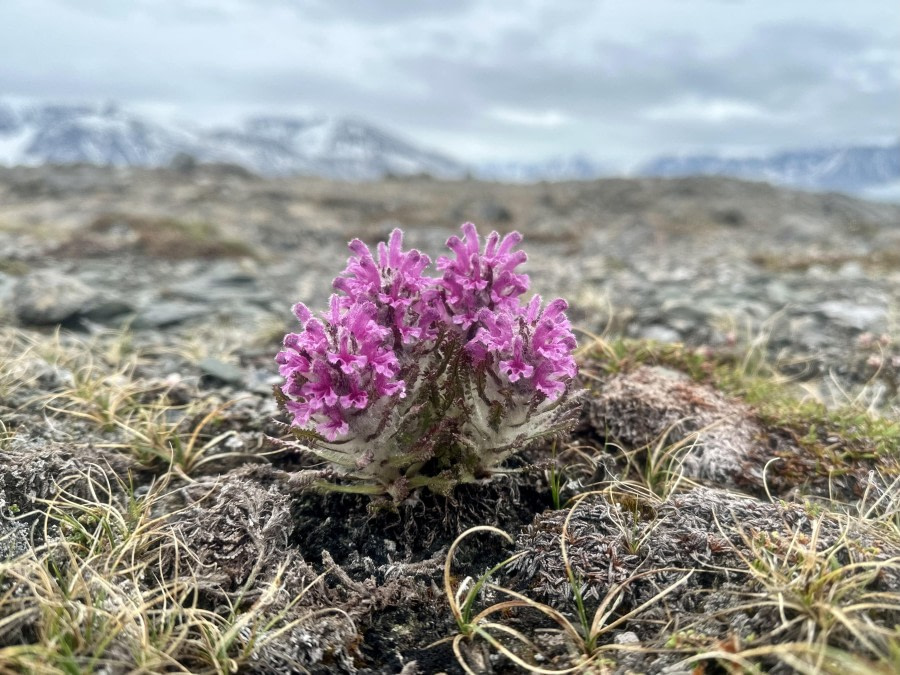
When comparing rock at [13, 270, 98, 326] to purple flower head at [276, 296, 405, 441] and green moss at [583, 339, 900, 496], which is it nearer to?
purple flower head at [276, 296, 405, 441]

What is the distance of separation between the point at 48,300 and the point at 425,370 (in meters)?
5.81

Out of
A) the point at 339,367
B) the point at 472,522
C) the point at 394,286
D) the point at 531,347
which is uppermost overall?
the point at 394,286

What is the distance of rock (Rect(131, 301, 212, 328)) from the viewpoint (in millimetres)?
7277

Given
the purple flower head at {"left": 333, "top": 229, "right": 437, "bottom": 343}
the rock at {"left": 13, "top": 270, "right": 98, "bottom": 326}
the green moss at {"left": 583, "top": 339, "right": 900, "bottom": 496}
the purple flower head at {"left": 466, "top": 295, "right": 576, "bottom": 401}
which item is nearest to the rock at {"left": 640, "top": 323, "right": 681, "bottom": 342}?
the green moss at {"left": 583, "top": 339, "right": 900, "bottom": 496}

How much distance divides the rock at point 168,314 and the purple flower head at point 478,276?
5264 mm

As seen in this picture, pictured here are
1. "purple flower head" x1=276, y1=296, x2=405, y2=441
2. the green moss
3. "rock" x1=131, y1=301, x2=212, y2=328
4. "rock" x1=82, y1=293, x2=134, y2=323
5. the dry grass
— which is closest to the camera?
the dry grass

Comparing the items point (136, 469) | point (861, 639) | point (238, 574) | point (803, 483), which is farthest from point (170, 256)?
point (861, 639)

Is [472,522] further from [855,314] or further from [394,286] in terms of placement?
[855,314]

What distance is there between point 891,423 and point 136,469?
14.9 ft

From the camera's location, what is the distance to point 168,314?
303 inches

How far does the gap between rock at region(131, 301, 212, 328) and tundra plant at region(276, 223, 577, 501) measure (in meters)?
5.00

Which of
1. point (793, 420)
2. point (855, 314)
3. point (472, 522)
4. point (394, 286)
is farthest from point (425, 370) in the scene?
point (855, 314)

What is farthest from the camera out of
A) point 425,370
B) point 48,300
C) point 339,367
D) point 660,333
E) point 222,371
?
point 48,300

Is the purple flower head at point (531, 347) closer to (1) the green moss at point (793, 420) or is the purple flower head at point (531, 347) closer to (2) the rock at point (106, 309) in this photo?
(1) the green moss at point (793, 420)
